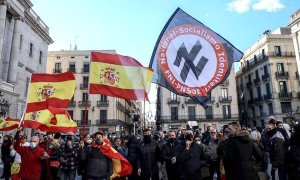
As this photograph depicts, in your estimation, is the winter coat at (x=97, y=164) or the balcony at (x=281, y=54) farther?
the balcony at (x=281, y=54)

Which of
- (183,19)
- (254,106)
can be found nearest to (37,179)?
(183,19)

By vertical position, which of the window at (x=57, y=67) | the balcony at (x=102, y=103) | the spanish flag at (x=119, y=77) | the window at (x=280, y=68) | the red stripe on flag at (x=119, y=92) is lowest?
the red stripe on flag at (x=119, y=92)

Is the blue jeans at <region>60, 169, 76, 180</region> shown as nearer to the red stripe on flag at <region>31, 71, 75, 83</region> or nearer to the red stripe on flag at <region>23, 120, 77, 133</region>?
the red stripe on flag at <region>23, 120, 77, 133</region>

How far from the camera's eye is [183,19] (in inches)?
301

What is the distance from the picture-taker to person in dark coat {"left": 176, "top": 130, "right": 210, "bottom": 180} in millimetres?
6109

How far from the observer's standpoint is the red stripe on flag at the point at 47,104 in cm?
864

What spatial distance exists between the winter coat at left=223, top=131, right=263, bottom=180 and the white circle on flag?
2573mm

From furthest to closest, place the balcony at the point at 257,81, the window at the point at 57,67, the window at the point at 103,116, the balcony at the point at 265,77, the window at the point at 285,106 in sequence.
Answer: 1. the window at the point at 57,67
2. the window at the point at 103,116
3. the balcony at the point at 257,81
4. the balcony at the point at 265,77
5. the window at the point at 285,106

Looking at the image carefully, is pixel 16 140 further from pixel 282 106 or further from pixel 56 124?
pixel 282 106

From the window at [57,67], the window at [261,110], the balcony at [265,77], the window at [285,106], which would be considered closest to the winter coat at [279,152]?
the window at [285,106]

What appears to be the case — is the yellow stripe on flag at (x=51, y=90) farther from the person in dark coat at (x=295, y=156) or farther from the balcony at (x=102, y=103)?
the balcony at (x=102, y=103)

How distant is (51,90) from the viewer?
9.08 m

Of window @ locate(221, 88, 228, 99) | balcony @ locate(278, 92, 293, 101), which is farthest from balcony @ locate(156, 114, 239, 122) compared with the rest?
balcony @ locate(278, 92, 293, 101)

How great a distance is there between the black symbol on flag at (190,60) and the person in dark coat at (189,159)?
1828mm
